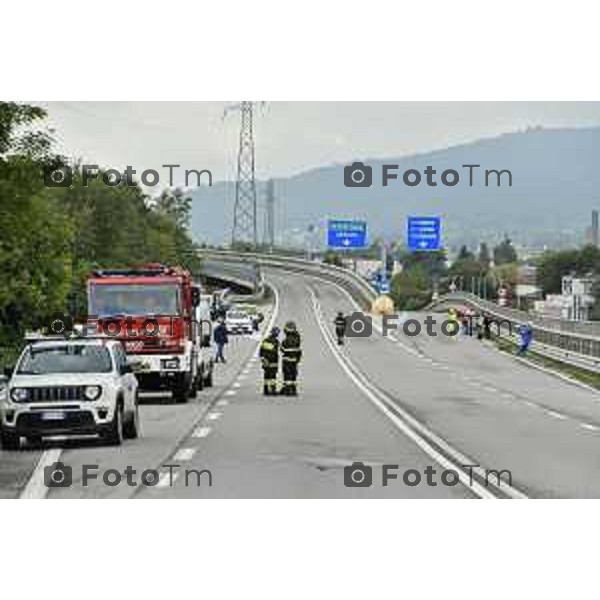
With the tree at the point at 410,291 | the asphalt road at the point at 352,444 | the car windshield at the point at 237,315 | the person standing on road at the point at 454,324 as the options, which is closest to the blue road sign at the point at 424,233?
the asphalt road at the point at 352,444

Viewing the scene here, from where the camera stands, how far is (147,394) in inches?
1628

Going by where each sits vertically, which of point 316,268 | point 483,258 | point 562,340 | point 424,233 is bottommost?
point 562,340

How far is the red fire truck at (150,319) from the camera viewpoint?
35.9 meters

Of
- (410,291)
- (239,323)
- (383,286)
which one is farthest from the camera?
(410,291)

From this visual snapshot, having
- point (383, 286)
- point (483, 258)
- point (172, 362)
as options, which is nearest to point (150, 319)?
point (172, 362)

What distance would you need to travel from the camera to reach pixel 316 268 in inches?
5684

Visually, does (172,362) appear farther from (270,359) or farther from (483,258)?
(483,258)

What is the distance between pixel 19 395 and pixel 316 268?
121 metres

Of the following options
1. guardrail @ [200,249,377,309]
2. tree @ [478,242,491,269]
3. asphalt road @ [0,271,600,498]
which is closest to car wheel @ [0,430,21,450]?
asphalt road @ [0,271,600,498]

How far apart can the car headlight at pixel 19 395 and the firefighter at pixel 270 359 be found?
12.8m

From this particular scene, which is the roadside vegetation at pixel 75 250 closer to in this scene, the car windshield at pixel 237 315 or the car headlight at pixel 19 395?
the car headlight at pixel 19 395
